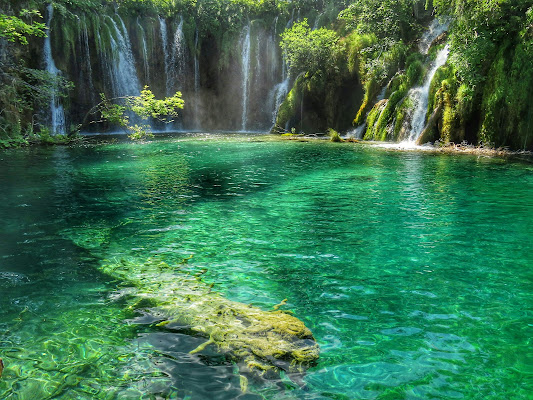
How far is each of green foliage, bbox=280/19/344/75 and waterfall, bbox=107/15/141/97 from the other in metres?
13.0

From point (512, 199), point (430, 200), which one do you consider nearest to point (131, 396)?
point (430, 200)

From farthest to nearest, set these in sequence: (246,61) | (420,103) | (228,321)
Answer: (246,61)
(420,103)
(228,321)

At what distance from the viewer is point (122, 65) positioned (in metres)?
32.3

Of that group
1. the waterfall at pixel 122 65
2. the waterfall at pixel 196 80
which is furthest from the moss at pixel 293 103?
the waterfall at pixel 122 65

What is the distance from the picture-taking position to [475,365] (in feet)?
11.0

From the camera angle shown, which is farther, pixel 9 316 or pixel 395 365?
pixel 9 316

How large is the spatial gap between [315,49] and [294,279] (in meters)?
26.8

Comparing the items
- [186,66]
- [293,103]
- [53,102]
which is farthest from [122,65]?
[293,103]

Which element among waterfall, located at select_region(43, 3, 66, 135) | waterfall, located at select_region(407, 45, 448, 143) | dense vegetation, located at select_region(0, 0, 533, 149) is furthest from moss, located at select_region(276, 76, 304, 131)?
waterfall, located at select_region(43, 3, 66, 135)

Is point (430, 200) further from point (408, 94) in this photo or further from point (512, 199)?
point (408, 94)

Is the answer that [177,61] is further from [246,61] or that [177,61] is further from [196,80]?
[246,61]

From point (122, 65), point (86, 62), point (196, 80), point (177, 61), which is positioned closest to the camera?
point (86, 62)

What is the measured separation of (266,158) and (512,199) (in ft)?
32.0

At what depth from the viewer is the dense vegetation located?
1658cm
